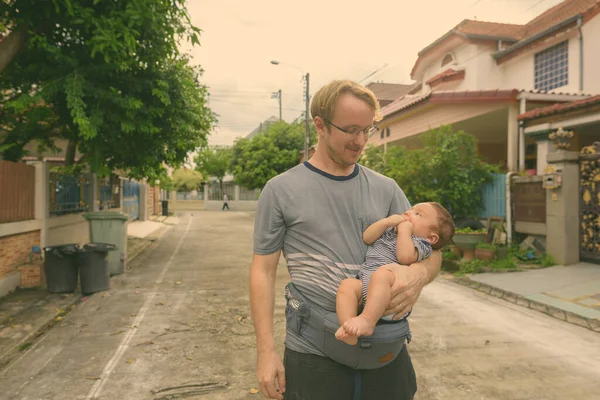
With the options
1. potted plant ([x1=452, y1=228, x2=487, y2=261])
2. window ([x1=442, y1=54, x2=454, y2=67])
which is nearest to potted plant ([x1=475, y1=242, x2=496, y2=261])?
potted plant ([x1=452, y1=228, x2=487, y2=261])

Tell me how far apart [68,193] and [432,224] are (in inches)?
473

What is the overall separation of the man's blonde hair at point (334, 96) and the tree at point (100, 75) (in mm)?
6671

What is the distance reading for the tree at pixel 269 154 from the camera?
36.2m

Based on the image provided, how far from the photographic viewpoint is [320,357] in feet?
6.60

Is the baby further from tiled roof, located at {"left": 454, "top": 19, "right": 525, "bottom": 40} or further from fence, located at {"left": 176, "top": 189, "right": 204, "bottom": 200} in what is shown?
fence, located at {"left": 176, "top": 189, "right": 204, "bottom": 200}

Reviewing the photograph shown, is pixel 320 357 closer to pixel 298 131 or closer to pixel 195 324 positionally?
pixel 195 324

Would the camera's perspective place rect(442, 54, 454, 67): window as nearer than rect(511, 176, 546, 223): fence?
No

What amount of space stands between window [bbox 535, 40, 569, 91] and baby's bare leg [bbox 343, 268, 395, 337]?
1740cm

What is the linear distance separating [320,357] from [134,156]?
435 inches

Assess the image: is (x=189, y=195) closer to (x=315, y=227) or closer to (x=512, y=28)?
(x=512, y=28)

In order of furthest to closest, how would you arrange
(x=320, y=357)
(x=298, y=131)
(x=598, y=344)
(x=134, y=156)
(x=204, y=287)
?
(x=298, y=131), (x=134, y=156), (x=204, y=287), (x=598, y=344), (x=320, y=357)

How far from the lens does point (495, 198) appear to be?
13.1 m

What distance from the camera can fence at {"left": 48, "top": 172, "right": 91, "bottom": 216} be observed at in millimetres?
11242

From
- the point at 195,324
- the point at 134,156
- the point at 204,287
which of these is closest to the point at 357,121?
the point at 195,324
